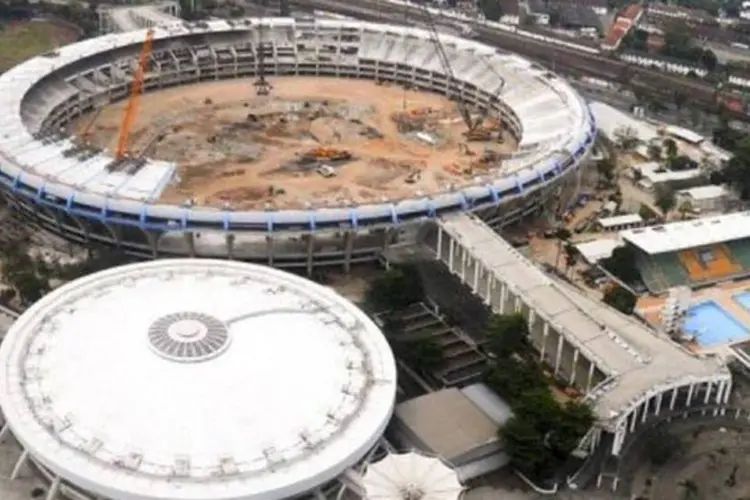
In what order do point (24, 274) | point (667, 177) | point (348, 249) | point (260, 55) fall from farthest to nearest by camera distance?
point (260, 55), point (667, 177), point (348, 249), point (24, 274)

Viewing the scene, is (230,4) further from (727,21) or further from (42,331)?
(42,331)

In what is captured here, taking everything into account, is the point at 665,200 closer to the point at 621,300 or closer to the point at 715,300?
the point at 715,300

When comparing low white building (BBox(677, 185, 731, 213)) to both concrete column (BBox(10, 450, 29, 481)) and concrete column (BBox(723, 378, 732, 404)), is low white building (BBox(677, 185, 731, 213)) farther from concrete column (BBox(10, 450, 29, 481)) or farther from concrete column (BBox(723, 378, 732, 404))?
concrete column (BBox(10, 450, 29, 481))

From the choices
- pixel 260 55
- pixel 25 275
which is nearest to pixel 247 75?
pixel 260 55

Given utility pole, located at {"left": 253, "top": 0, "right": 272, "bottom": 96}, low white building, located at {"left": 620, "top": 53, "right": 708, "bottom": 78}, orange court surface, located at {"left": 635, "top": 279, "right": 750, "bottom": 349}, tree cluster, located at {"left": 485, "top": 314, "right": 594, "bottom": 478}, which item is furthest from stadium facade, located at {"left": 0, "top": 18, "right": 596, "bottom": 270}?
low white building, located at {"left": 620, "top": 53, "right": 708, "bottom": 78}

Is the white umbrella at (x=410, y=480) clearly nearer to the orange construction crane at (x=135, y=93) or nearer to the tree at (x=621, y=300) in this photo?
the tree at (x=621, y=300)

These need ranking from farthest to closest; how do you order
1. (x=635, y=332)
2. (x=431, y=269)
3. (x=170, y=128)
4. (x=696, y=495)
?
1. (x=170, y=128)
2. (x=431, y=269)
3. (x=635, y=332)
4. (x=696, y=495)

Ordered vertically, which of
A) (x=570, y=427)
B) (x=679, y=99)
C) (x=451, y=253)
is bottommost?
(x=451, y=253)

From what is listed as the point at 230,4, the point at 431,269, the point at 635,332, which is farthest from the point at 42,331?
the point at 230,4
